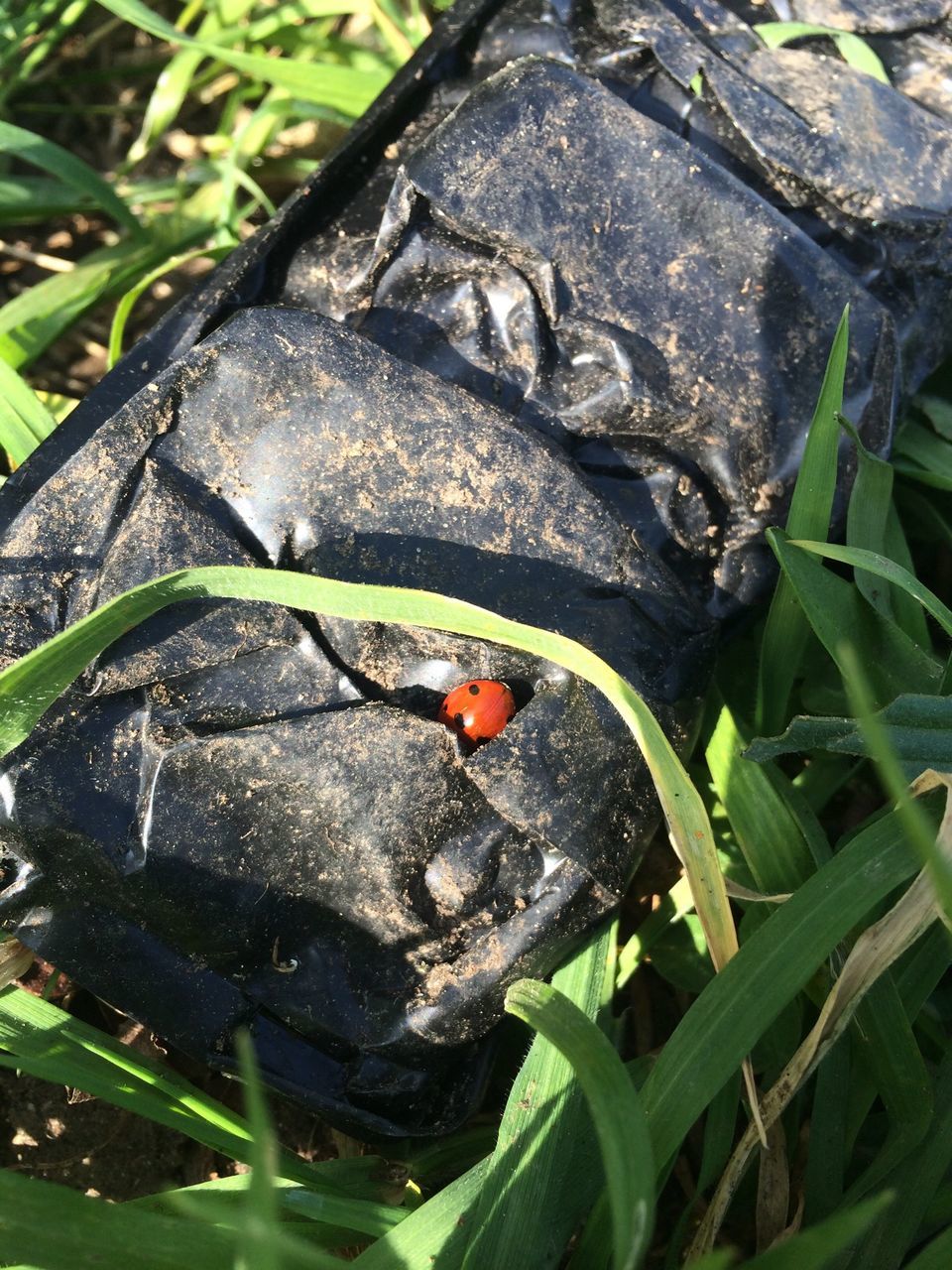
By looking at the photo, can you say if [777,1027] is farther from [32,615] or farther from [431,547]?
[32,615]

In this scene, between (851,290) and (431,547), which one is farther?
(851,290)

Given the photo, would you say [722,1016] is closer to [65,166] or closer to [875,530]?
[875,530]

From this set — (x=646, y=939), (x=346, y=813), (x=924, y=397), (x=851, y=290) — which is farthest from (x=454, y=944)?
(x=924, y=397)

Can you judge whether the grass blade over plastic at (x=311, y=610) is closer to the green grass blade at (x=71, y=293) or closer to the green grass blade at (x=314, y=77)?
the green grass blade at (x=71, y=293)

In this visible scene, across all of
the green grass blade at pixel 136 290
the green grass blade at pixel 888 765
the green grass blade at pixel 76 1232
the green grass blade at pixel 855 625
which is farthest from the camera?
the green grass blade at pixel 136 290

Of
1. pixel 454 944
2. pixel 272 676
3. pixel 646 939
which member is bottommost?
pixel 646 939

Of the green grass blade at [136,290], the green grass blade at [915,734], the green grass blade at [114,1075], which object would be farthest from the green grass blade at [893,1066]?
the green grass blade at [136,290]

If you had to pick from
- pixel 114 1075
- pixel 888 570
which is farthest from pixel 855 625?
pixel 114 1075
